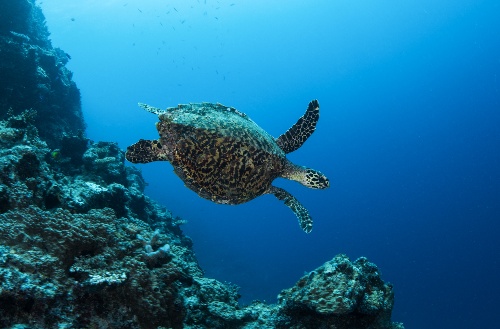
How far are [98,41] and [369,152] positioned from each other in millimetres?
103427

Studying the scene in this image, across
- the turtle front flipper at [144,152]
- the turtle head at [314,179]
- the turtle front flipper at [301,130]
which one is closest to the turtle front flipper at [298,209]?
the turtle head at [314,179]

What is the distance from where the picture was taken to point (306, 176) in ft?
19.6

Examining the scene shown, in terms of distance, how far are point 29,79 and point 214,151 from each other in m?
12.1

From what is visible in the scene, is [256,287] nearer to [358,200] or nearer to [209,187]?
[209,187]

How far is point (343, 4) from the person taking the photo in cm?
11594

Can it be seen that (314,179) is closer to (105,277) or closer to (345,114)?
(105,277)

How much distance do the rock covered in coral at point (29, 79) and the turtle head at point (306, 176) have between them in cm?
1081

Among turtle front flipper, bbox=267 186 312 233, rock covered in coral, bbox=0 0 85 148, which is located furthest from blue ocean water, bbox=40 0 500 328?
turtle front flipper, bbox=267 186 312 233

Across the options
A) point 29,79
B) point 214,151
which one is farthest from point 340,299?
point 29,79

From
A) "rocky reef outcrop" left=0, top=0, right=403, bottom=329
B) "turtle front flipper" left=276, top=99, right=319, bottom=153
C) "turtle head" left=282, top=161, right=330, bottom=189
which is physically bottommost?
"rocky reef outcrop" left=0, top=0, right=403, bottom=329

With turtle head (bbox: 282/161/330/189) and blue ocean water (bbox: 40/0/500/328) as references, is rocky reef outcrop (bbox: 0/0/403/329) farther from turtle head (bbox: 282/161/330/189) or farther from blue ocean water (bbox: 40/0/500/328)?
blue ocean water (bbox: 40/0/500/328)

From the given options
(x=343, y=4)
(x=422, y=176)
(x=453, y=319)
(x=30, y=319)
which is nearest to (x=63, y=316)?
(x=30, y=319)

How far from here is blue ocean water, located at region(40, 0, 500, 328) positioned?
6475 cm

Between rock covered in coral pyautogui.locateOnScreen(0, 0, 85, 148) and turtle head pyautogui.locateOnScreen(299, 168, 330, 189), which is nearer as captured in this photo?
turtle head pyautogui.locateOnScreen(299, 168, 330, 189)
